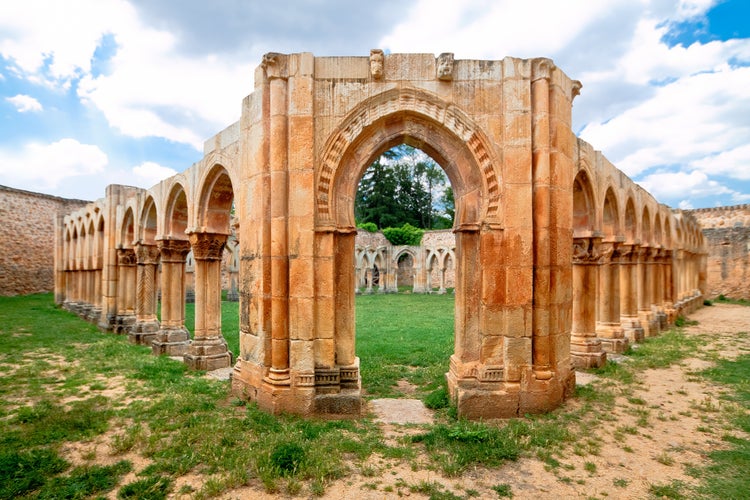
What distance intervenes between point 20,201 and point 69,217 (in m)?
10.6

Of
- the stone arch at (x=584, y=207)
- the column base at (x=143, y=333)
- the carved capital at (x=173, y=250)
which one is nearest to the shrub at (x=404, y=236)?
the column base at (x=143, y=333)

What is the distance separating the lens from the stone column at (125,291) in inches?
528

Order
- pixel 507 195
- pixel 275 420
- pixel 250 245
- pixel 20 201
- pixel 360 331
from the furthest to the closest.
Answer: pixel 20 201 < pixel 360 331 < pixel 250 245 < pixel 507 195 < pixel 275 420

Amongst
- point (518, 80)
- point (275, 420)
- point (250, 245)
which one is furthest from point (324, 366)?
point (518, 80)

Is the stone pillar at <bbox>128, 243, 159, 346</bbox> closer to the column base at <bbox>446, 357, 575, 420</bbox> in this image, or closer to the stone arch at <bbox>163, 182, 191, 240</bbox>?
the stone arch at <bbox>163, 182, 191, 240</bbox>

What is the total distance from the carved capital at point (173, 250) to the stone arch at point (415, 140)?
609cm

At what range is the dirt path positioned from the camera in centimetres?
396

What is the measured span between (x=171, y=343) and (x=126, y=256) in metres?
4.93

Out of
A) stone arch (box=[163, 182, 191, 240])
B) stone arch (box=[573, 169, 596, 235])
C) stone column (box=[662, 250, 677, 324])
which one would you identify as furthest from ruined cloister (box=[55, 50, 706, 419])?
stone column (box=[662, 250, 677, 324])

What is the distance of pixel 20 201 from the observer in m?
27.0

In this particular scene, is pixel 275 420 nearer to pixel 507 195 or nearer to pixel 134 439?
pixel 134 439

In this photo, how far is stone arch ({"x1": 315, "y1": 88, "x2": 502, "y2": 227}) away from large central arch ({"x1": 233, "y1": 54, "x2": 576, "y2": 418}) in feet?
0.05

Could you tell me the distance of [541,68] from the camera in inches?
235

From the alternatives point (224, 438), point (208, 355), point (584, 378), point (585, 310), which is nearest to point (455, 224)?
point (224, 438)
